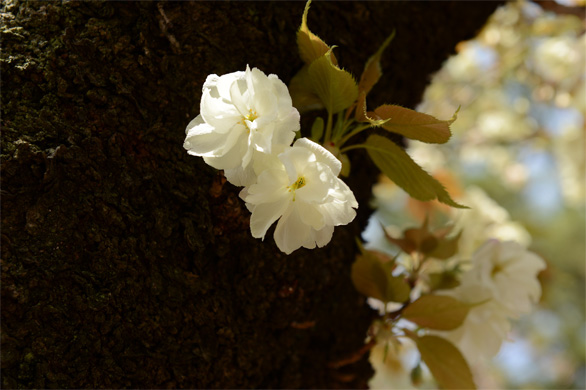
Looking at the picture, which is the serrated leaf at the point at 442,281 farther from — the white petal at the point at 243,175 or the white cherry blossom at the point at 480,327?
the white petal at the point at 243,175

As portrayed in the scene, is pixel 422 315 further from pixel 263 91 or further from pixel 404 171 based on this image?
pixel 263 91

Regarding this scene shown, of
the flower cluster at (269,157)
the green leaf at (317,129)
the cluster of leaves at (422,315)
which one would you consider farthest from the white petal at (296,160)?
the cluster of leaves at (422,315)

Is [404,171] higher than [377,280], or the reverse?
[404,171]

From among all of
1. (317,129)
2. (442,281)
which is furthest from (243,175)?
Result: (442,281)

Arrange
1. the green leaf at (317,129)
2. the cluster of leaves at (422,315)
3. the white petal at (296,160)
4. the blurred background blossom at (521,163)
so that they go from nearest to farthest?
the white petal at (296,160), the green leaf at (317,129), the cluster of leaves at (422,315), the blurred background blossom at (521,163)

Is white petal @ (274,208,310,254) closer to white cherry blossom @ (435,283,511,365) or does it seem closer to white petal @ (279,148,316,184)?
white petal @ (279,148,316,184)

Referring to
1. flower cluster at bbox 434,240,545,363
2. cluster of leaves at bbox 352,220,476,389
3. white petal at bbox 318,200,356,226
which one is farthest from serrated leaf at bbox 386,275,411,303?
white petal at bbox 318,200,356,226
